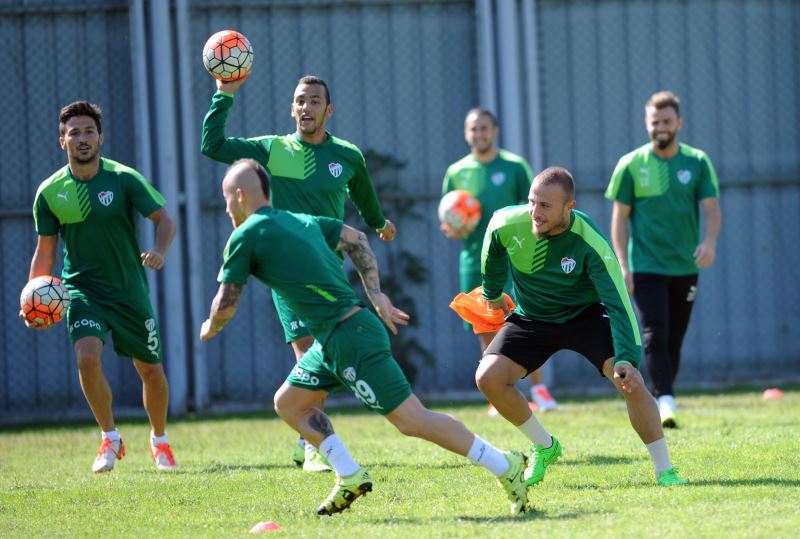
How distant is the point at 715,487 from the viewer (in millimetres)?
6855

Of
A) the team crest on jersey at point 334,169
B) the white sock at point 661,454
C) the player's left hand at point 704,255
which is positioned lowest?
the white sock at point 661,454

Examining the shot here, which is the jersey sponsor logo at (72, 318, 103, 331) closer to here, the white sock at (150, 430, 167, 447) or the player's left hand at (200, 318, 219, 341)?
the white sock at (150, 430, 167, 447)

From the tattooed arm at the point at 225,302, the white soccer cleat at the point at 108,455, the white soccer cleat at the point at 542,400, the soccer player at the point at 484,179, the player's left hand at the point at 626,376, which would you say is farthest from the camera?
the white soccer cleat at the point at 542,400

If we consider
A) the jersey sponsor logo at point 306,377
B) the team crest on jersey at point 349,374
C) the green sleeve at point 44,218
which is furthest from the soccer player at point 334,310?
the green sleeve at point 44,218

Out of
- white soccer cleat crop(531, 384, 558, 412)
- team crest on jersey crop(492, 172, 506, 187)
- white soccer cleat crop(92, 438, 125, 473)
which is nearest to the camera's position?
white soccer cleat crop(92, 438, 125, 473)

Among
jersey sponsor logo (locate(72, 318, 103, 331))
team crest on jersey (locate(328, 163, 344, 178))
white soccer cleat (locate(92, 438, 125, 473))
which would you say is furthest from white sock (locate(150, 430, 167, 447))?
team crest on jersey (locate(328, 163, 344, 178))

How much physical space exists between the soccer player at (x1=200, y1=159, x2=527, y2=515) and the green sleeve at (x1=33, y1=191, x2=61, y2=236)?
276cm

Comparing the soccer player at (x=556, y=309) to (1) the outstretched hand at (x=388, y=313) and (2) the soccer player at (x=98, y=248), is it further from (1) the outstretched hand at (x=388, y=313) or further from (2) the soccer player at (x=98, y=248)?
(2) the soccer player at (x=98, y=248)

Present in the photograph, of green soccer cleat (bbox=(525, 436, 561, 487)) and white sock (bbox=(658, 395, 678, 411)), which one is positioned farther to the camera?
white sock (bbox=(658, 395, 678, 411))

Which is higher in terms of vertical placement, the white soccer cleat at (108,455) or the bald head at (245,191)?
the bald head at (245,191)

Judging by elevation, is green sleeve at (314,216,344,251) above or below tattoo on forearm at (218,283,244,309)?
above

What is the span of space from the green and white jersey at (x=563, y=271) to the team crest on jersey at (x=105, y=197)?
280 cm

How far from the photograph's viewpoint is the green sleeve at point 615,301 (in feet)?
22.3

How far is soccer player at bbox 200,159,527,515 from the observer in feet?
20.6
